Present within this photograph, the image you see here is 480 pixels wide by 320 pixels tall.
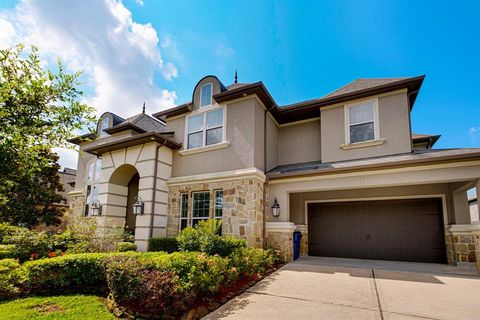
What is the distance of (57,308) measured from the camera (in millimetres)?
5215

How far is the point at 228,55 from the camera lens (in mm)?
12547

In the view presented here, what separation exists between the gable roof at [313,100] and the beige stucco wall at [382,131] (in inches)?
15.4

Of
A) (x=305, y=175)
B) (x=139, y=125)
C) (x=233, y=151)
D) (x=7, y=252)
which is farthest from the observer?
(x=139, y=125)

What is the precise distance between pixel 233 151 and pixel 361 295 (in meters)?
6.19

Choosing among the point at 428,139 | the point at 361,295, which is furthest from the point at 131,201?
the point at 428,139

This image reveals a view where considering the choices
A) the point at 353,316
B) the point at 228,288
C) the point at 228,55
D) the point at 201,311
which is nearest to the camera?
the point at 353,316

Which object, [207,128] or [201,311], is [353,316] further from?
[207,128]

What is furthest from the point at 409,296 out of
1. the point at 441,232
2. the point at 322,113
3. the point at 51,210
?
the point at 51,210

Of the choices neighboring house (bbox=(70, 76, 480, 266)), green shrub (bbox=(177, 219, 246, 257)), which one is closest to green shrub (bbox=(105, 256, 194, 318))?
green shrub (bbox=(177, 219, 246, 257))

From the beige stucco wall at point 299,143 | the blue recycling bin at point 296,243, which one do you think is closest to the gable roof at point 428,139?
the beige stucco wall at point 299,143

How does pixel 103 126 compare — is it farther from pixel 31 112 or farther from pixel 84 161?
pixel 31 112

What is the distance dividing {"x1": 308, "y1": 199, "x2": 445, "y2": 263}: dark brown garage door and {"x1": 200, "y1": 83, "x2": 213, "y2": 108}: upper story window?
20.6 ft

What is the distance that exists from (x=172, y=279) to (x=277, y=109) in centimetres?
800

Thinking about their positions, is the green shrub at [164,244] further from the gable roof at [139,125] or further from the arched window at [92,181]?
the gable roof at [139,125]
